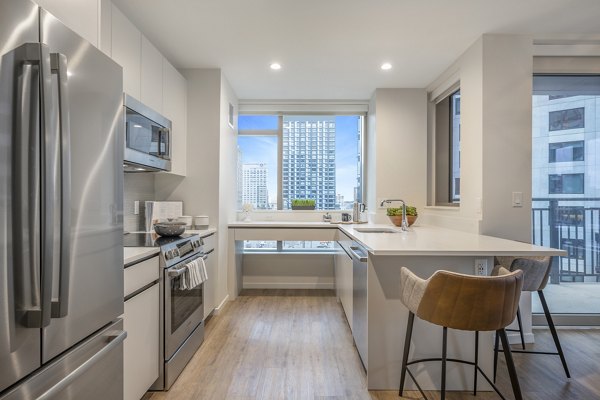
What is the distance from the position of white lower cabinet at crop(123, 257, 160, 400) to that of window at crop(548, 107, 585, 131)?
354 cm

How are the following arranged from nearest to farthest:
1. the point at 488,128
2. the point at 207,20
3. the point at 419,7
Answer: the point at 419,7 < the point at 207,20 < the point at 488,128

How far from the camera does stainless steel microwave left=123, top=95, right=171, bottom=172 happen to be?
2227 mm

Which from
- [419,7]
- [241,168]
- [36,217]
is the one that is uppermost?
[419,7]

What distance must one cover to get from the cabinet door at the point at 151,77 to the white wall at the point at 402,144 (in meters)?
2.50

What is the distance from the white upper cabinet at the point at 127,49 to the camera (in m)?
2.14

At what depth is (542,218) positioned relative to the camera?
3.11 m

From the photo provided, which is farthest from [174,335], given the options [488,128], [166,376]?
[488,128]

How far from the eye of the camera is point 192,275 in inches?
95.2

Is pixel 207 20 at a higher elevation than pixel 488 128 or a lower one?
higher

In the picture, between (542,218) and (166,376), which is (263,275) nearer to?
(166,376)

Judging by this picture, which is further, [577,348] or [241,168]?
[241,168]

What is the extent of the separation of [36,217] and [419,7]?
2554mm

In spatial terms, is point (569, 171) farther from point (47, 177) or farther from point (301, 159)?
point (47, 177)

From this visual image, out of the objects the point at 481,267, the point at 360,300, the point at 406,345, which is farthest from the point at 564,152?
the point at 406,345
